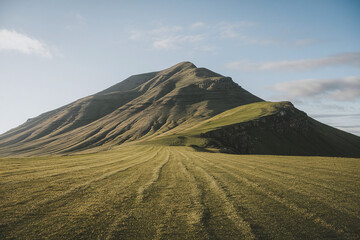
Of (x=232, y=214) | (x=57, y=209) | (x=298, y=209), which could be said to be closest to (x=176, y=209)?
(x=232, y=214)

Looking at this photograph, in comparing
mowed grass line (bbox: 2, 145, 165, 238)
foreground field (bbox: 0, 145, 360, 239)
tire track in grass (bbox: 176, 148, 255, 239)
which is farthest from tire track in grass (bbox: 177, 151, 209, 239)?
mowed grass line (bbox: 2, 145, 165, 238)

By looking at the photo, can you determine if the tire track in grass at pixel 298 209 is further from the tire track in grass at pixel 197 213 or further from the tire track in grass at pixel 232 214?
the tire track in grass at pixel 197 213

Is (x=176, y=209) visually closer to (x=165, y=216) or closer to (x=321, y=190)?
(x=165, y=216)

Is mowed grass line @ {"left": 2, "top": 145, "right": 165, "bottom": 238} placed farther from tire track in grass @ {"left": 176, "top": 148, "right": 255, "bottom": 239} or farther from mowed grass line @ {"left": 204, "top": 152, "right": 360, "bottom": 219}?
mowed grass line @ {"left": 204, "top": 152, "right": 360, "bottom": 219}

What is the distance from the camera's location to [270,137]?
392ft

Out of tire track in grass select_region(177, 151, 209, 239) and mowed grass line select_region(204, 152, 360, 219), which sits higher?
tire track in grass select_region(177, 151, 209, 239)

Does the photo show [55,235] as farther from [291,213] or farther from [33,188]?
[291,213]

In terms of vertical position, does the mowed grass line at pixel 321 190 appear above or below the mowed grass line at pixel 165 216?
below

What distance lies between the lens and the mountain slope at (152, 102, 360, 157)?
318 feet

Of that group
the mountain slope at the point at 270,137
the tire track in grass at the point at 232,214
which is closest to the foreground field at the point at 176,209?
the tire track in grass at the point at 232,214

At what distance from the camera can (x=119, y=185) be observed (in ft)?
40.6

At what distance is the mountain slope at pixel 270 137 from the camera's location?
9707cm

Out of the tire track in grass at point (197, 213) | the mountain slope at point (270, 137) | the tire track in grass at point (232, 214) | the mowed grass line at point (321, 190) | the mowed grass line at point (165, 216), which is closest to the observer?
the mowed grass line at point (165, 216)

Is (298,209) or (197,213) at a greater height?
(197,213)
